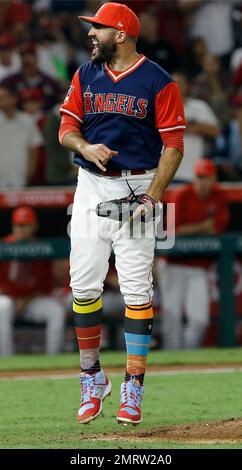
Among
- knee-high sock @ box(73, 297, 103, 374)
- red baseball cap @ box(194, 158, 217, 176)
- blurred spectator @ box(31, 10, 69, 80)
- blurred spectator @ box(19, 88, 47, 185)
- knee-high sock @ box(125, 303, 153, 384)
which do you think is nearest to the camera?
knee-high sock @ box(125, 303, 153, 384)

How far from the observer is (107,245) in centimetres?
529

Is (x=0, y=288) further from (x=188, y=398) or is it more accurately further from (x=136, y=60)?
(x=136, y=60)

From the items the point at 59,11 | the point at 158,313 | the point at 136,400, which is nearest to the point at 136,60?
the point at 136,400

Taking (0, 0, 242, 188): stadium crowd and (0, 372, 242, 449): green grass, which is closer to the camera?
(0, 372, 242, 449): green grass

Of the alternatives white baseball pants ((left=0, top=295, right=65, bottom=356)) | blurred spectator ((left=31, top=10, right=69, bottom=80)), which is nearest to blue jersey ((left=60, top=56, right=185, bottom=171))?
white baseball pants ((left=0, top=295, right=65, bottom=356))

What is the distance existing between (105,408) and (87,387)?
28.7 inches

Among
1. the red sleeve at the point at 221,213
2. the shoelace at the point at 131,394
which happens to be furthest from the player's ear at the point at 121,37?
the red sleeve at the point at 221,213

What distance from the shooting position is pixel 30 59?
36.4 feet

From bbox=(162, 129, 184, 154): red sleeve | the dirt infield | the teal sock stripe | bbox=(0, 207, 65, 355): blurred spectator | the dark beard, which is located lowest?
bbox=(0, 207, 65, 355): blurred spectator

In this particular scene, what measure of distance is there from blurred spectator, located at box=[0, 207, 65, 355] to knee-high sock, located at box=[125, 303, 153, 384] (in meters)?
3.92

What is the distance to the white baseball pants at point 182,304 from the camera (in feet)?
30.6

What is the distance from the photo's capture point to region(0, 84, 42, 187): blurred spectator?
1035 cm

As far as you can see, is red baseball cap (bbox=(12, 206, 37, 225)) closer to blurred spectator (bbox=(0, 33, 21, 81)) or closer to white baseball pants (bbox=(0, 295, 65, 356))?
white baseball pants (bbox=(0, 295, 65, 356))

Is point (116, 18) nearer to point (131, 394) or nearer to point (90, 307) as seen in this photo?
point (90, 307)
